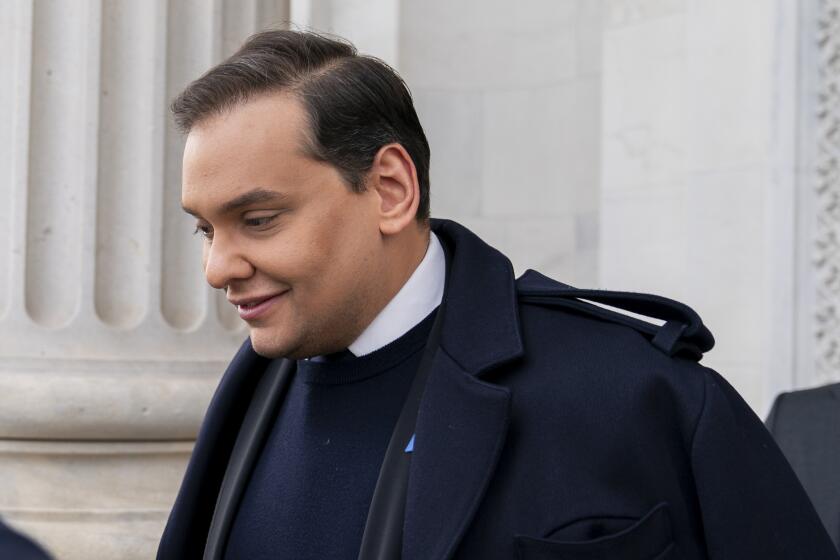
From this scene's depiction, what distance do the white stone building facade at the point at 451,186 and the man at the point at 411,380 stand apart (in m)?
0.92

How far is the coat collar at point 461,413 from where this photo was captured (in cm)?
203

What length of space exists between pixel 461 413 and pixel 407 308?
0.99ft

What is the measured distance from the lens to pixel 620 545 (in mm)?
1963

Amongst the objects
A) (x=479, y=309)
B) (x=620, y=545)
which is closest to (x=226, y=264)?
(x=479, y=309)

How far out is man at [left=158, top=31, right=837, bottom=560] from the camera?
2027 mm

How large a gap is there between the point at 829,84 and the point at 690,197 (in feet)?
2.32

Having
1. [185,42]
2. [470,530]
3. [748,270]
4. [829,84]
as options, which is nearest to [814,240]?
[748,270]

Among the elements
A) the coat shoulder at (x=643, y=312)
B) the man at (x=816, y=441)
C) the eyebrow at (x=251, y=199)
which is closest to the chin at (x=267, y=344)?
the eyebrow at (x=251, y=199)

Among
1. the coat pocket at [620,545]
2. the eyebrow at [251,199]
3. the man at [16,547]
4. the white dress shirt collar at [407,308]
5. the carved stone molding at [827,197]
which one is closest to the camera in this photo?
the man at [16,547]

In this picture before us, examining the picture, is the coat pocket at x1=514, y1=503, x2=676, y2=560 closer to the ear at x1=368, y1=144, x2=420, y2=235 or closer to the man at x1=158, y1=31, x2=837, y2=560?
the man at x1=158, y1=31, x2=837, y2=560

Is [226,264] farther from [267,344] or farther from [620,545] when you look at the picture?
[620,545]

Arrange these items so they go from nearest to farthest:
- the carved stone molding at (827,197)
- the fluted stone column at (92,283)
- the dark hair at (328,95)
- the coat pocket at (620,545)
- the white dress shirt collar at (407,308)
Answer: the coat pocket at (620,545) → the dark hair at (328,95) → the white dress shirt collar at (407,308) → the fluted stone column at (92,283) → the carved stone molding at (827,197)

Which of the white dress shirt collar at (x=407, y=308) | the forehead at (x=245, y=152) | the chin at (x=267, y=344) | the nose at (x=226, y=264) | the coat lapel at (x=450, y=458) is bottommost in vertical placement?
the coat lapel at (x=450, y=458)

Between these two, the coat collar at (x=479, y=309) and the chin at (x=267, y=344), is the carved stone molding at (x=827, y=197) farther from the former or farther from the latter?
the chin at (x=267, y=344)
